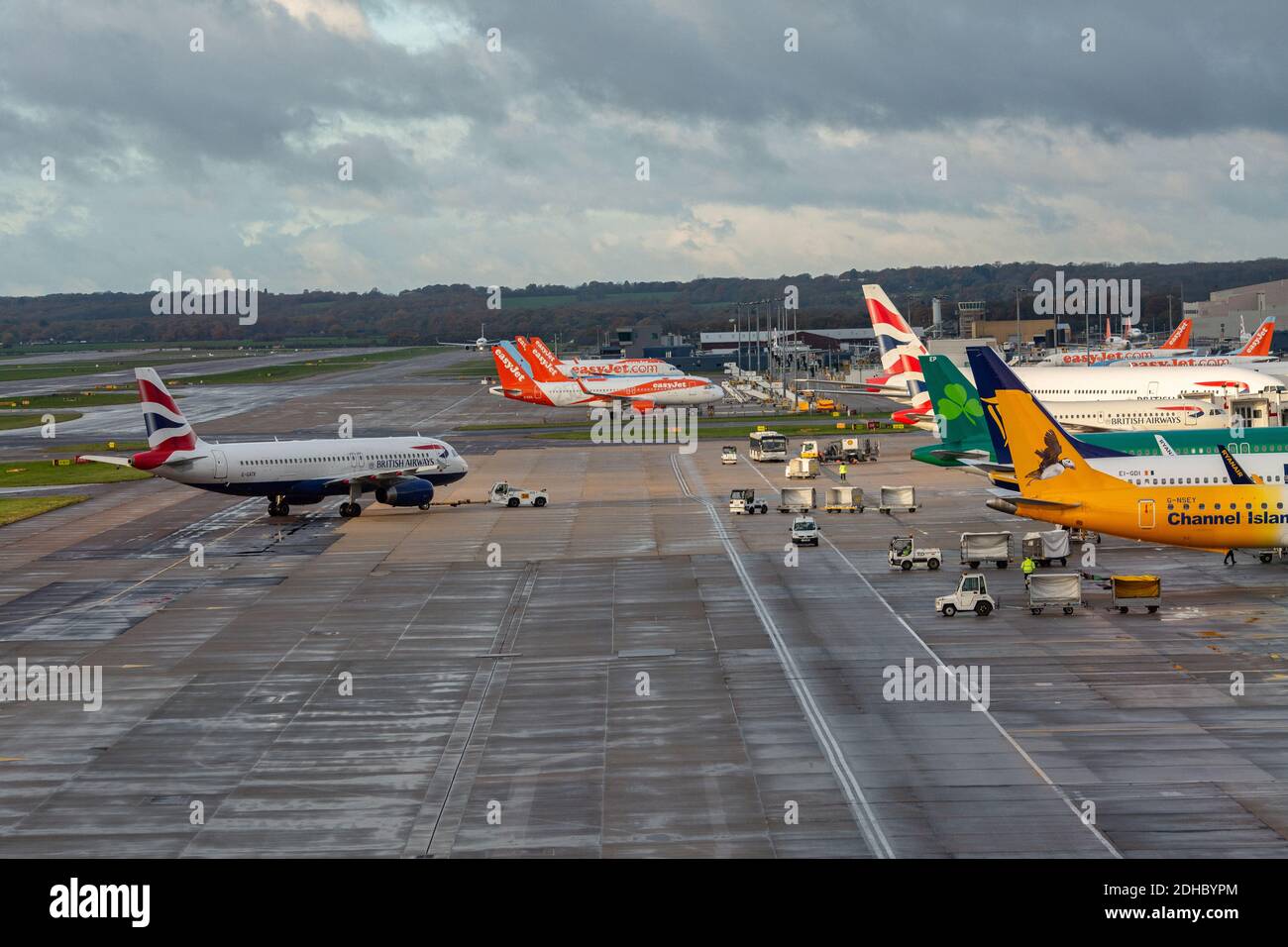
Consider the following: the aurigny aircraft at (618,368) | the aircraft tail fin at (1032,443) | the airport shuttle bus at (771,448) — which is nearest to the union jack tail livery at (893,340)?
the airport shuttle bus at (771,448)

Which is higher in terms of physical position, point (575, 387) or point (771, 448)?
point (575, 387)

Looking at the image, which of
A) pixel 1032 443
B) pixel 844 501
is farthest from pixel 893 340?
pixel 1032 443

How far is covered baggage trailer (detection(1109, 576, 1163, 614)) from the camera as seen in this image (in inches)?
1950

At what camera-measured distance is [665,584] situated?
58562 mm

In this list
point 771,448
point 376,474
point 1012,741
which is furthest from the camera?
point 771,448

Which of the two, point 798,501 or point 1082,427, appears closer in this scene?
point 798,501

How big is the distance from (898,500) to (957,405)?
8781mm

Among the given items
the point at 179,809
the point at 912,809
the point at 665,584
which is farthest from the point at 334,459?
the point at 912,809

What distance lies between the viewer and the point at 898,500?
80938 mm

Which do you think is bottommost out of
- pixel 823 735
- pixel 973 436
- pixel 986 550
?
pixel 823 735

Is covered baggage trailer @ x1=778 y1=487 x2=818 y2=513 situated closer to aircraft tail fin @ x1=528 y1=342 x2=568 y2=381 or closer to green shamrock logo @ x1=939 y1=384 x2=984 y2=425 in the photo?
green shamrock logo @ x1=939 y1=384 x2=984 y2=425

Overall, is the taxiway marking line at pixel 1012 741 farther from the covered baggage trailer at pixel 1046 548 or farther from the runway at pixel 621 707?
the covered baggage trailer at pixel 1046 548

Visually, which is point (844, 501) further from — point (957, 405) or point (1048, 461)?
point (1048, 461)

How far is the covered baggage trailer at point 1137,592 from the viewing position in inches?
1950
